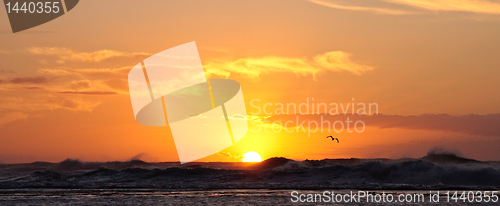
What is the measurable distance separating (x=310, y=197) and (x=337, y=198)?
140 centimetres

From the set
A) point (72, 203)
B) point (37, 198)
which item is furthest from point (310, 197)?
point (37, 198)

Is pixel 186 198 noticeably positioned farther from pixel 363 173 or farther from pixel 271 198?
pixel 363 173

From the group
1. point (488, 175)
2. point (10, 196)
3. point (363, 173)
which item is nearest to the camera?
point (10, 196)

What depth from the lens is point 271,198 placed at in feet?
73.8

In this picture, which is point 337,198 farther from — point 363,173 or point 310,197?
point 363,173

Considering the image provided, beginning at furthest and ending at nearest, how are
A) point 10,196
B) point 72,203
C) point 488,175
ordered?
point 488,175 < point 10,196 < point 72,203

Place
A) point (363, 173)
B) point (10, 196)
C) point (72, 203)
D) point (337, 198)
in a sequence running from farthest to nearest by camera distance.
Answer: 1. point (363, 173)
2. point (10, 196)
3. point (337, 198)
4. point (72, 203)

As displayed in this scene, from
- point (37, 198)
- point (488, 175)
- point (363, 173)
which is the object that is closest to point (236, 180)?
point (363, 173)

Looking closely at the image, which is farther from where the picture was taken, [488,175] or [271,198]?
[488,175]

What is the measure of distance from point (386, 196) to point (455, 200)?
3.32 m

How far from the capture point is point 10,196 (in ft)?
81.1

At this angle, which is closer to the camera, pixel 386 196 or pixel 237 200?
pixel 237 200

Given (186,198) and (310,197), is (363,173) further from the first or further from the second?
(186,198)

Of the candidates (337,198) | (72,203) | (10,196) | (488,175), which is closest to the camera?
(72,203)
